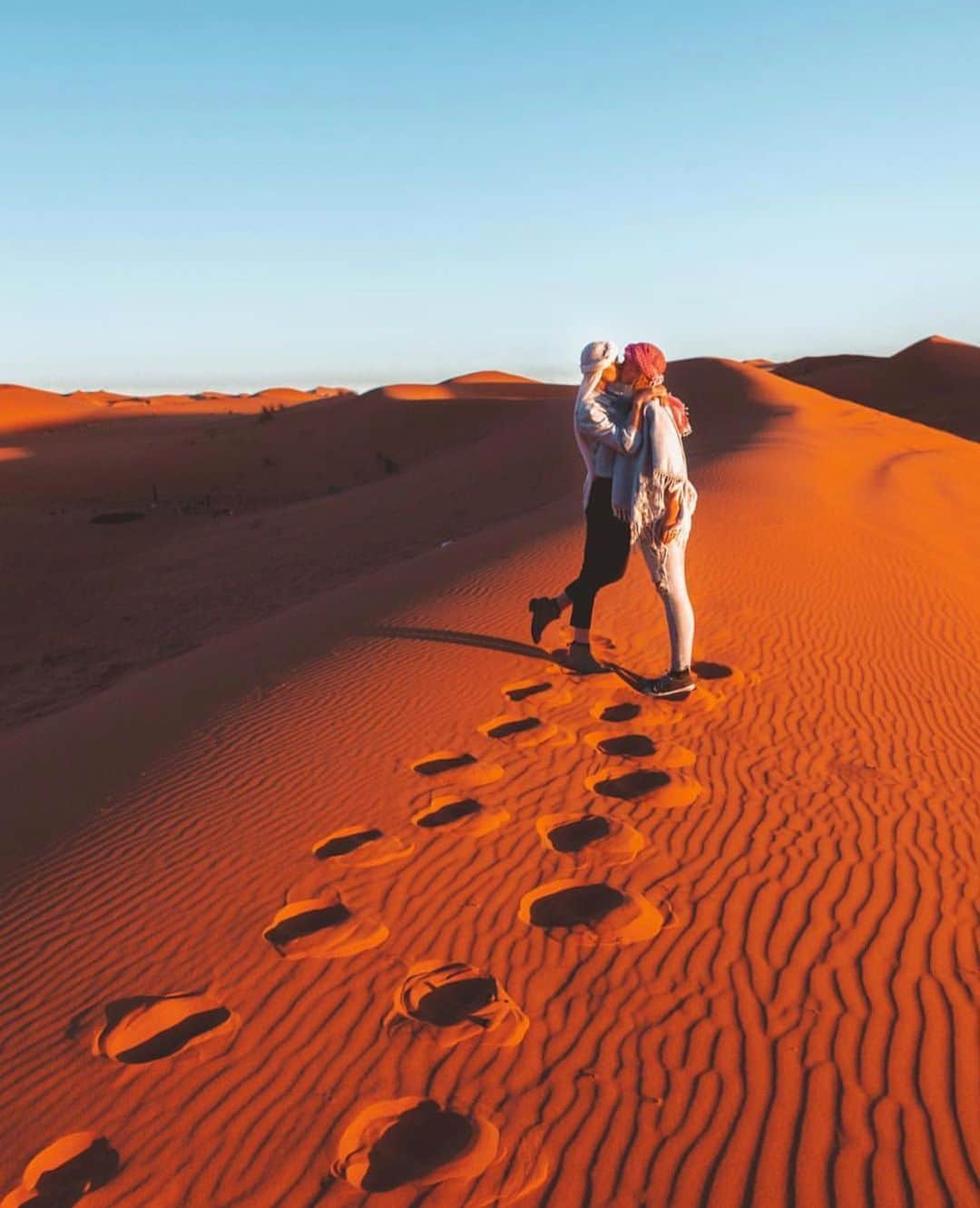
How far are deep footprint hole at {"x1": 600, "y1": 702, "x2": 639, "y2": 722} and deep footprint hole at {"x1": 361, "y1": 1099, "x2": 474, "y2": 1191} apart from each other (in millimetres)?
3220

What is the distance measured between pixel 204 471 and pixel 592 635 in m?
23.8

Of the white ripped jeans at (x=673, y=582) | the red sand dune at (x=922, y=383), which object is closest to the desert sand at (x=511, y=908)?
the white ripped jeans at (x=673, y=582)

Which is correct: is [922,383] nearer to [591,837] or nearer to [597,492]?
[597,492]

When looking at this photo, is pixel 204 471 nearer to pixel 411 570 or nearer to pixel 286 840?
pixel 411 570

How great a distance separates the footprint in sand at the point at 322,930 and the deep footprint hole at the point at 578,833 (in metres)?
1.01

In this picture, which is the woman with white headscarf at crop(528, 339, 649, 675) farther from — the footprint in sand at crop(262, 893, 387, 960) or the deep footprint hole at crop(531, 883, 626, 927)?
the footprint in sand at crop(262, 893, 387, 960)

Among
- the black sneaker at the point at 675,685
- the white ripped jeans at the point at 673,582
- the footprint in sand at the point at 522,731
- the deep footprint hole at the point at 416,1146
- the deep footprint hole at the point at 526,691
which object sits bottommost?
the deep footprint hole at the point at 416,1146

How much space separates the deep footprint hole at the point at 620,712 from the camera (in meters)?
5.99

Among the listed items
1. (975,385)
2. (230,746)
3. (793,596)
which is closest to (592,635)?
(793,596)

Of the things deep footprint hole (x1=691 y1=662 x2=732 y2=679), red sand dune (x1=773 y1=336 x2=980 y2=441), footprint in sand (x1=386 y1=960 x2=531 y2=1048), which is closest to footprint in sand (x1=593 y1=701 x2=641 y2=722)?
deep footprint hole (x1=691 y1=662 x2=732 y2=679)

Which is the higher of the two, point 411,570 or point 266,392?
point 266,392

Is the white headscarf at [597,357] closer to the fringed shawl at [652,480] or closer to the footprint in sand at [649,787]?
the fringed shawl at [652,480]

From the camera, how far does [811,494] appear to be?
40.7ft

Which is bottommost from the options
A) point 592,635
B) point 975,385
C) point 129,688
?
point 129,688
